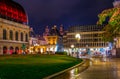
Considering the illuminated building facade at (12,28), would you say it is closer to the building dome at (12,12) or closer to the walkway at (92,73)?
the building dome at (12,12)

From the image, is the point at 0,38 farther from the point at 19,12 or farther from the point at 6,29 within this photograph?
the point at 19,12

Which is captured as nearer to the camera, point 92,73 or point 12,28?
point 92,73

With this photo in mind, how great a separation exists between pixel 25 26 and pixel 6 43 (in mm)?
27528

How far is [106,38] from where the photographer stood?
13.2 metres

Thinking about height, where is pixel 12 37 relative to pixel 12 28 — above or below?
below

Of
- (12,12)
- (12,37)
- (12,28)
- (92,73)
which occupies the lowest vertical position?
(92,73)

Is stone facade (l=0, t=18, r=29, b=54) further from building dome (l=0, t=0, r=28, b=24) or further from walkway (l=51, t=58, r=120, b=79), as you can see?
walkway (l=51, t=58, r=120, b=79)

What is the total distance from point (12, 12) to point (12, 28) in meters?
6.79

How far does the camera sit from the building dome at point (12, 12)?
12169cm

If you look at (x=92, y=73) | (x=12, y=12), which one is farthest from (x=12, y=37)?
(x=92, y=73)

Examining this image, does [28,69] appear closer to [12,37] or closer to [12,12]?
[12,37]

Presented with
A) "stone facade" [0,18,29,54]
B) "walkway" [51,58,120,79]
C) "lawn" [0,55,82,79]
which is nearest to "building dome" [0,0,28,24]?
"stone facade" [0,18,29,54]

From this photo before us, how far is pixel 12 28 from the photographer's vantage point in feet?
427

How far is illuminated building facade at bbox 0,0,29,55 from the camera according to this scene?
11990cm
